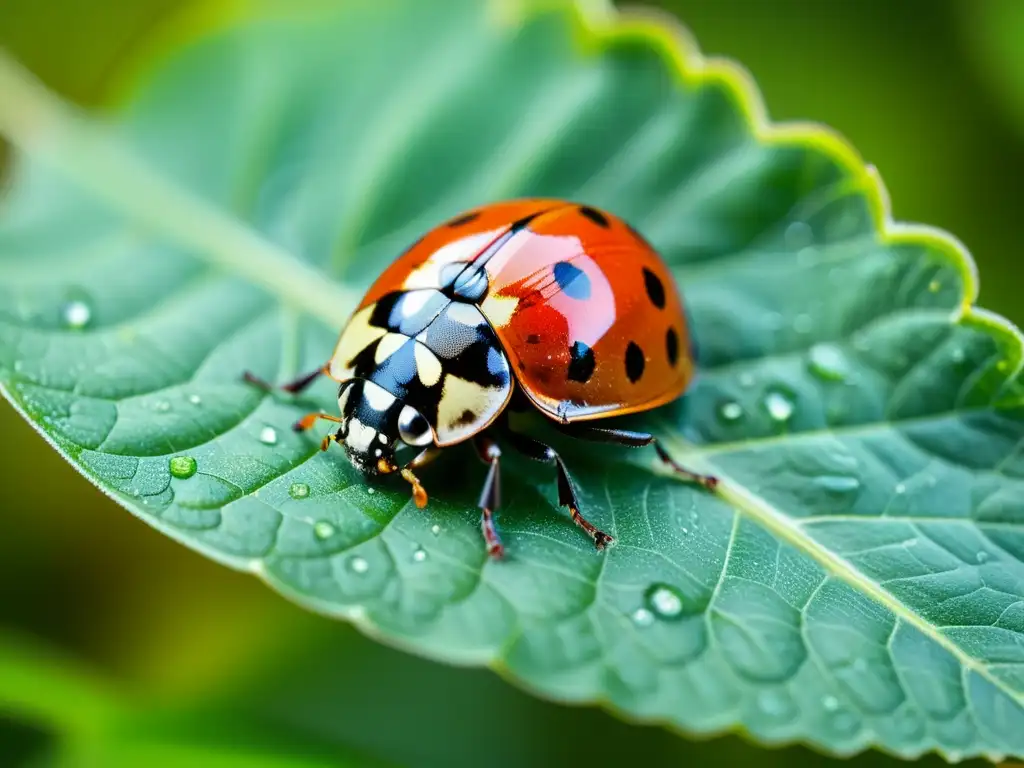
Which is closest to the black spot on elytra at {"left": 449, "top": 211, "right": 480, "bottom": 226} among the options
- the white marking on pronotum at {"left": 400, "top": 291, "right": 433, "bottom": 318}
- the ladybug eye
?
the white marking on pronotum at {"left": 400, "top": 291, "right": 433, "bottom": 318}

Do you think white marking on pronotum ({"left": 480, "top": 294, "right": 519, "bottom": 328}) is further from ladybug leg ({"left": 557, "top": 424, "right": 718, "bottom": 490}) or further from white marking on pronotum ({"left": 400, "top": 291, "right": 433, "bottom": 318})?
ladybug leg ({"left": 557, "top": 424, "right": 718, "bottom": 490})

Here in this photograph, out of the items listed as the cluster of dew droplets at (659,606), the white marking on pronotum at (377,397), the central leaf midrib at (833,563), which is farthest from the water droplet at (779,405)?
the white marking on pronotum at (377,397)

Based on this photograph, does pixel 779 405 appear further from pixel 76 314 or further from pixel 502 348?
pixel 76 314

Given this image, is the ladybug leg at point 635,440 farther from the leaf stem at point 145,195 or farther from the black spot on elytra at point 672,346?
the leaf stem at point 145,195

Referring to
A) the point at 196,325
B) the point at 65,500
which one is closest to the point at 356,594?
the point at 196,325

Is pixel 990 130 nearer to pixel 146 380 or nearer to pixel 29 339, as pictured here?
pixel 146 380

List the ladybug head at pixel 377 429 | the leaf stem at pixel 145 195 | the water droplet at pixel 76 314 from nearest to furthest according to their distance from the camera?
the ladybug head at pixel 377 429 → the water droplet at pixel 76 314 → the leaf stem at pixel 145 195
